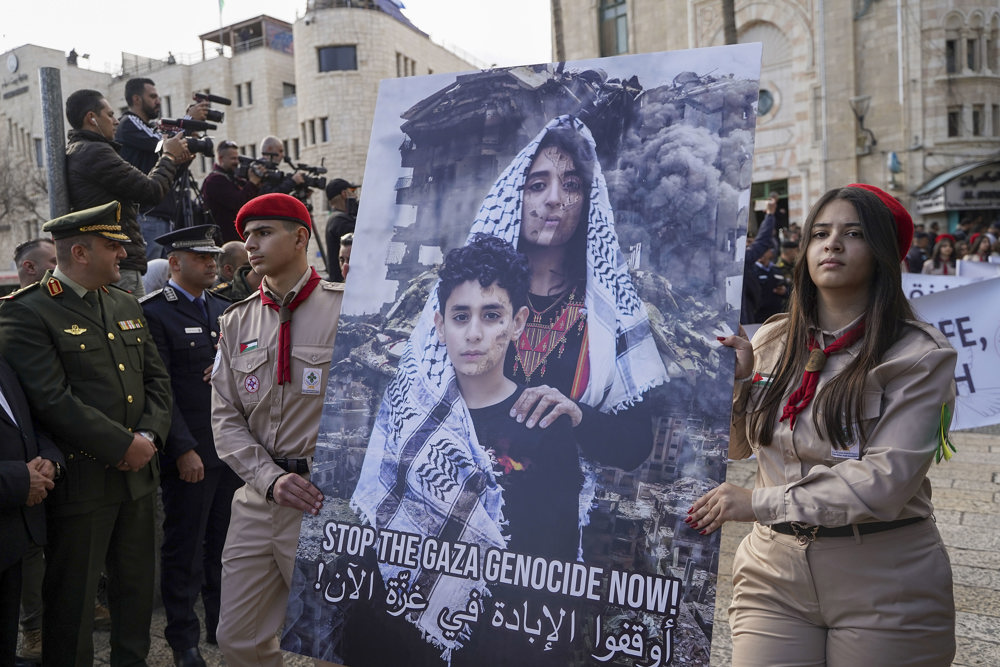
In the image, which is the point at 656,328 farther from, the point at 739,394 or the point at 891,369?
the point at 891,369

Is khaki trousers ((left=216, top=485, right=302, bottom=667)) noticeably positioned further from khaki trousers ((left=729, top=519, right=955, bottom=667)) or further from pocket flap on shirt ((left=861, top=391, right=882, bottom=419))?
pocket flap on shirt ((left=861, top=391, right=882, bottom=419))

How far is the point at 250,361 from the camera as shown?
300 cm

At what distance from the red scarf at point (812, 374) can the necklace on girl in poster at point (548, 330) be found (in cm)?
60

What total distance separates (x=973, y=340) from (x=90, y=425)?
6.05m

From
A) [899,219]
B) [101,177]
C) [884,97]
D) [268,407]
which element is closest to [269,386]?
[268,407]

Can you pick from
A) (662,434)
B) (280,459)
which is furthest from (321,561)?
(662,434)

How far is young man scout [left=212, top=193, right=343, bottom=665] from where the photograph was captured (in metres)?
2.81

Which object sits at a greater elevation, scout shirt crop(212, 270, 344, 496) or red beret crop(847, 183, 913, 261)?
red beret crop(847, 183, 913, 261)

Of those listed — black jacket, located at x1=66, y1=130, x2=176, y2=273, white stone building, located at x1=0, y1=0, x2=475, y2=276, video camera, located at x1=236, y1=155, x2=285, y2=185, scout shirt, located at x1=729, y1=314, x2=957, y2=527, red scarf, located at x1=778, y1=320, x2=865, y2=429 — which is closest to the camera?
scout shirt, located at x1=729, y1=314, x2=957, y2=527

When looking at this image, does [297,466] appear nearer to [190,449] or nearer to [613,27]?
[190,449]

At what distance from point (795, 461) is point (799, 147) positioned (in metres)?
23.7

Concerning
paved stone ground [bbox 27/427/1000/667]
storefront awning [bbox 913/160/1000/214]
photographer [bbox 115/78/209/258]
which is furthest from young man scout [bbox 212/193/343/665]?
storefront awning [bbox 913/160/1000/214]

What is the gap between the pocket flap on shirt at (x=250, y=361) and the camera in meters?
2.98

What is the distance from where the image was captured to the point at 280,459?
2883mm
